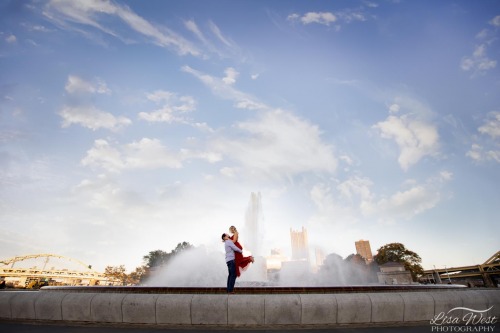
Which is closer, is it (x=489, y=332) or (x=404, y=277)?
(x=489, y=332)

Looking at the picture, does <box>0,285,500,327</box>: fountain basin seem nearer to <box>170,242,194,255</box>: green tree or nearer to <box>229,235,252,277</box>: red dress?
<box>229,235,252,277</box>: red dress

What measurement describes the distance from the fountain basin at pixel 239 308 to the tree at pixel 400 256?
217 feet

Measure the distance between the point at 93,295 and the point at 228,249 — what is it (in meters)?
3.62

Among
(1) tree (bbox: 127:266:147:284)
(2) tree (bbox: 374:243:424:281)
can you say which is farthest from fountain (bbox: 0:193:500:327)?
(1) tree (bbox: 127:266:147:284)

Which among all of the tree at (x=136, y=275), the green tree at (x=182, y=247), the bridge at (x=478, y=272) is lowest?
the bridge at (x=478, y=272)

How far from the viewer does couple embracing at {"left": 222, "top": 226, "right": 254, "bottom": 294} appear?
767cm

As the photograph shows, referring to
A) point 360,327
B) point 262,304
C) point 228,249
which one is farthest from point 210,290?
point 360,327

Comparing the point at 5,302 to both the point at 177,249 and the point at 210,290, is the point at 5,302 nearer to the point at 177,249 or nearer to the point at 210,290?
the point at 210,290


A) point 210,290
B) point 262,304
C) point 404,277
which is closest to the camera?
point 262,304

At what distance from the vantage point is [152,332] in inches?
236

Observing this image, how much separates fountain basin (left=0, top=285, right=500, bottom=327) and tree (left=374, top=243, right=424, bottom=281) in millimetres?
65994

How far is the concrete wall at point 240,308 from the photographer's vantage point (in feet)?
21.0

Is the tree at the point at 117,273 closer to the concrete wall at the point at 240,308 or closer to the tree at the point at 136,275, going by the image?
the tree at the point at 136,275

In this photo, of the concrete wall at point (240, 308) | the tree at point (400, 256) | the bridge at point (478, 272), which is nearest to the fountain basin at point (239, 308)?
the concrete wall at point (240, 308)
